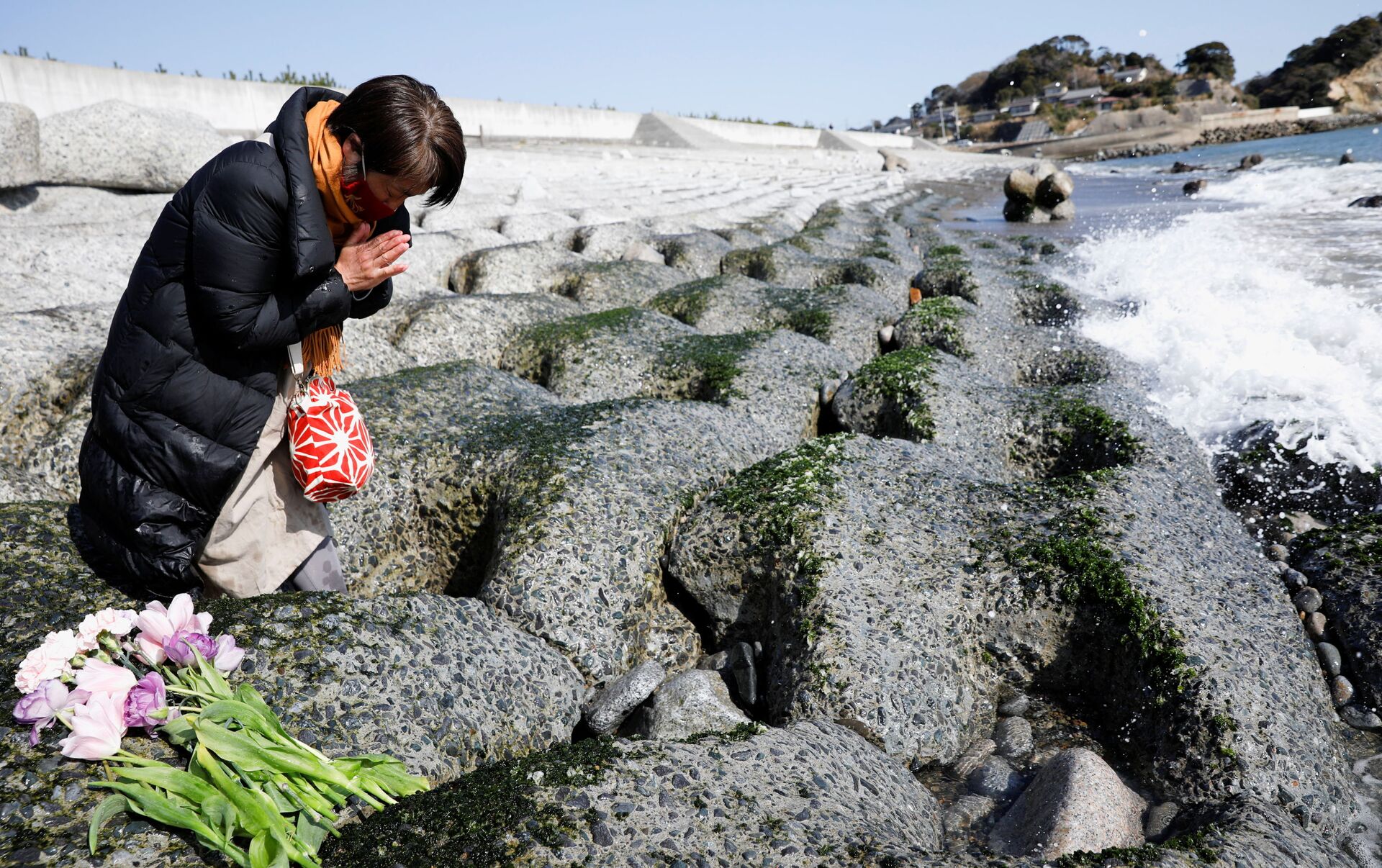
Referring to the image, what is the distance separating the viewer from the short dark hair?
7.12 feet

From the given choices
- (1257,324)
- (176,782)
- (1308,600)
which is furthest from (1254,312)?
(176,782)

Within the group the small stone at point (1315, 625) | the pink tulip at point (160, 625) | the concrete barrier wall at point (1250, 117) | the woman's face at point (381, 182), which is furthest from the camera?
the concrete barrier wall at point (1250, 117)

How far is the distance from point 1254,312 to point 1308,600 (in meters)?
5.87

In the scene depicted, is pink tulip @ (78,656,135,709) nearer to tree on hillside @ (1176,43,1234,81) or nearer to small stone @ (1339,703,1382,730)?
small stone @ (1339,703,1382,730)

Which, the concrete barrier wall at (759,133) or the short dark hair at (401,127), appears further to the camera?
the concrete barrier wall at (759,133)

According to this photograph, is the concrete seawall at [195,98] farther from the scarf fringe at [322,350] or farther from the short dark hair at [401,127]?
the short dark hair at [401,127]

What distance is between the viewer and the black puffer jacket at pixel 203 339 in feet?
7.29

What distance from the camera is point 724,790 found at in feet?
7.80

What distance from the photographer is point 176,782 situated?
6.51 ft

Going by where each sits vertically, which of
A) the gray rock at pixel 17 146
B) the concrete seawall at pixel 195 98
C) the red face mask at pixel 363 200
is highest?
the concrete seawall at pixel 195 98

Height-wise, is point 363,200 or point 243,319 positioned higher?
point 363,200

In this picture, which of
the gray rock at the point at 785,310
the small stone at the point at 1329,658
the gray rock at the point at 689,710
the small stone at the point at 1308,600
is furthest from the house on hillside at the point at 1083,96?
the gray rock at the point at 689,710

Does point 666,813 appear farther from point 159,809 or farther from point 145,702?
point 145,702

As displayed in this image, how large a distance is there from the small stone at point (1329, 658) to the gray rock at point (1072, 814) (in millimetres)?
1460
